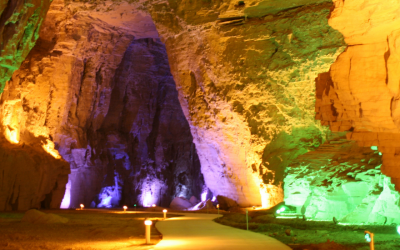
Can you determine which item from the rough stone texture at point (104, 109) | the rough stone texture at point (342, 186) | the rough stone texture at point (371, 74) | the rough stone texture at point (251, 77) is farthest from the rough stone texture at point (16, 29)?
the rough stone texture at point (342, 186)

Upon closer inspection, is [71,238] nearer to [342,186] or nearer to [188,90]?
[342,186]

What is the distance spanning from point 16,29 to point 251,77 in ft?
26.8

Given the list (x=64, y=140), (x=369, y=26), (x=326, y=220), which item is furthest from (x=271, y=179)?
(x=64, y=140)

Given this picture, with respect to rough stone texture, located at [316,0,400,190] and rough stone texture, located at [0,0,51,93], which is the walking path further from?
rough stone texture, located at [0,0,51,93]

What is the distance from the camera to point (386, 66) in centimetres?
742

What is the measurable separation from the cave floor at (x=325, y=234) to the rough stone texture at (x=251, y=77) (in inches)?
193

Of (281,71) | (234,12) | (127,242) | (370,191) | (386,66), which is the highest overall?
(234,12)

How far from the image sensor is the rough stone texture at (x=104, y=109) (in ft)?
64.4

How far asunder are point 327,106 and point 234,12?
4993 millimetres

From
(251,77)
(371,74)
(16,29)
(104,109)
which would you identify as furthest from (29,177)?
(371,74)

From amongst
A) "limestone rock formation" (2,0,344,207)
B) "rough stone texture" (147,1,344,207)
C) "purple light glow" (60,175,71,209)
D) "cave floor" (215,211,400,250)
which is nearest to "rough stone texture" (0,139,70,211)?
"limestone rock formation" (2,0,344,207)

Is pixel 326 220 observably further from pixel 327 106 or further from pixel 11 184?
pixel 11 184

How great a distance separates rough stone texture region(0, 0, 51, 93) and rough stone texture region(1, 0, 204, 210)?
7.63 meters

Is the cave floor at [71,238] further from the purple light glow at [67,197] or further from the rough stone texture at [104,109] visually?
the purple light glow at [67,197]
